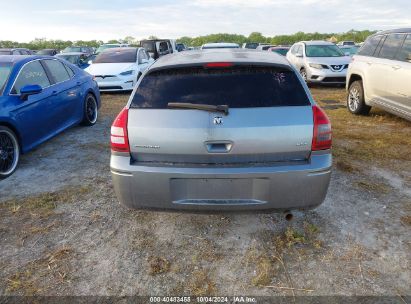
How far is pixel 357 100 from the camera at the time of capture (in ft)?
25.2

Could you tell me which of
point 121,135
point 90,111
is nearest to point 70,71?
point 90,111

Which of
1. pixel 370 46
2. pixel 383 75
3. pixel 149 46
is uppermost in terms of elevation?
pixel 370 46

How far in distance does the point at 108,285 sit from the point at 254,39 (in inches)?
3094

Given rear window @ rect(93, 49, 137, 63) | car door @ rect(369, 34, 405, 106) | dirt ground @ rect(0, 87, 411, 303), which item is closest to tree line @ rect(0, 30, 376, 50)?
rear window @ rect(93, 49, 137, 63)

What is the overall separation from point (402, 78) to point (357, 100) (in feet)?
5.92

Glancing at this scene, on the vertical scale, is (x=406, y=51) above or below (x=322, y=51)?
above

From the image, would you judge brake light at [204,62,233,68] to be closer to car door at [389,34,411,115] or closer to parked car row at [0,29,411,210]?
parked car row at [0,29,411,210]

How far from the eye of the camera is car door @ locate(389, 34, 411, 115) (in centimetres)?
576

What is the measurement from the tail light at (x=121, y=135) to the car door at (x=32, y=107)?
103 inches

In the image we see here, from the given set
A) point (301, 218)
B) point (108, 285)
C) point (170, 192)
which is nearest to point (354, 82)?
point (301, 218)

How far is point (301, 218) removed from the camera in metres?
3.36

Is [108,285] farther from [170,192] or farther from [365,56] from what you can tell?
[365,56]

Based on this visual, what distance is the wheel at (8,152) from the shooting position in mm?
4438

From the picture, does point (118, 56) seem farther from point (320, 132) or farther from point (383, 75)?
point (320, 132)
